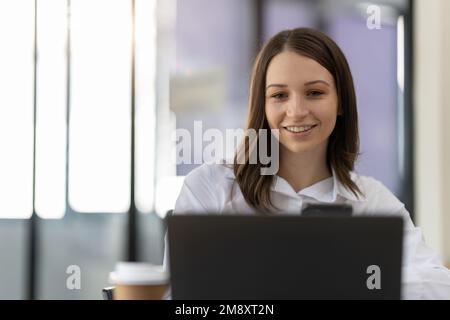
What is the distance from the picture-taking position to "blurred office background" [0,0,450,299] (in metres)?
4.10

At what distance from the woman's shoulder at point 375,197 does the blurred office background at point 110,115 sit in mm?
2293

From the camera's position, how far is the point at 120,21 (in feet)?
13.8

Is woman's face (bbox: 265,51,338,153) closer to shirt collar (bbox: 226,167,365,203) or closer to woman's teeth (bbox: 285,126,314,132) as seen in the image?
woman's teeth (bbox: 285,126,314,132)

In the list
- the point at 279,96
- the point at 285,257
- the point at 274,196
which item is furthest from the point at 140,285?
the point at 279,96

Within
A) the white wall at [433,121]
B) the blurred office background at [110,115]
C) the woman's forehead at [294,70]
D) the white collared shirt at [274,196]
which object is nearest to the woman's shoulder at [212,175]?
the white collared shirt at [274,196]

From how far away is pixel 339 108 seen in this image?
5.89ft

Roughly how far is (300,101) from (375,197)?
1.19ft

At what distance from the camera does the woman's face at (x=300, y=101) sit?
168cm

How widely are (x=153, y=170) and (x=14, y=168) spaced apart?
34.8 inches

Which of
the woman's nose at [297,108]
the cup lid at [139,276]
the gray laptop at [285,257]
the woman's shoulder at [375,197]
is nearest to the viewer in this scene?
the gray laptop at [285,257]

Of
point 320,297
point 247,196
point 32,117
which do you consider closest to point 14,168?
point 32,117

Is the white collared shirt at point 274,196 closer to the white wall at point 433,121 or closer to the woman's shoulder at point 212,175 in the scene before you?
the woman's shoulder at point 212,175

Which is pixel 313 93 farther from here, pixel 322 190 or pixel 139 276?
pixel 139 276

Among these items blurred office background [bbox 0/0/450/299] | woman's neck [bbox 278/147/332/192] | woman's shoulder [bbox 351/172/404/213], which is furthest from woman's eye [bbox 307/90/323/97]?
blurred office background [bbox 0/0/450/299]
